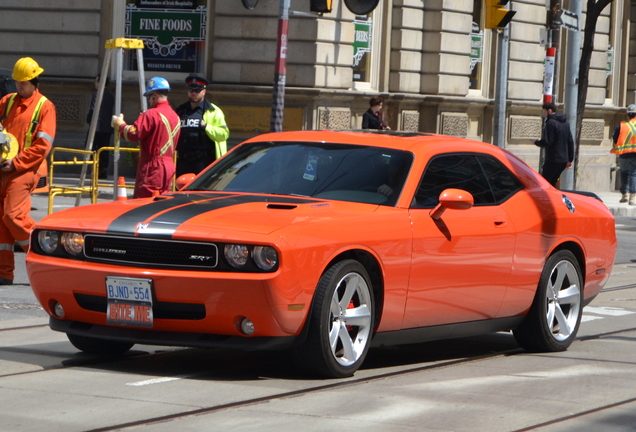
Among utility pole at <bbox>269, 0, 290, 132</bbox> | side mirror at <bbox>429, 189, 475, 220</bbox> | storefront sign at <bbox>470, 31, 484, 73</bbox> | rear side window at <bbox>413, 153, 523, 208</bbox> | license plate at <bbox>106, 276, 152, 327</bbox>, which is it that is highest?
storefront sign at <bbox>470, 31, 484, 73</bbox>

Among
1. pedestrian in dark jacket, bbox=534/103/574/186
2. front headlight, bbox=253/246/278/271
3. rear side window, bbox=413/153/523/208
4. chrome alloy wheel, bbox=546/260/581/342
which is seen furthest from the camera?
pedestrian in dark jacket, bbox=534/103/574/186

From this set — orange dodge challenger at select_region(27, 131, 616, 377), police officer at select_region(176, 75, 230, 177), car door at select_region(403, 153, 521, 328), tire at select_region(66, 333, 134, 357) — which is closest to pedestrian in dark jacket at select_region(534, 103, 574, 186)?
police officer at select_region(176, 75, 230, 177)

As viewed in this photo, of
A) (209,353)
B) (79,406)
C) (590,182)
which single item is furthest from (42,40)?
(79,406)

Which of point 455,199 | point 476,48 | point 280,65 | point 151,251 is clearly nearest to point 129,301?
point 151,251

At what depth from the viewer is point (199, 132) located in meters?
11.2

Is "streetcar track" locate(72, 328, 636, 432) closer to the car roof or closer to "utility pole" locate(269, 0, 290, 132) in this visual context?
the car roof

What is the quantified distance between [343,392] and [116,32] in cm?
1902

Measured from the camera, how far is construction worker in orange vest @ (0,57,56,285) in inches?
386

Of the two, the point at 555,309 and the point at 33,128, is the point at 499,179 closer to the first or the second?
the point at 555,309

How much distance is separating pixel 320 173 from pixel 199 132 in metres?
4.24

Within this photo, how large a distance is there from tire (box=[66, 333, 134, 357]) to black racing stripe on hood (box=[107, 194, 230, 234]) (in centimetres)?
87

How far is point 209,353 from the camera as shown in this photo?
24.0 ft

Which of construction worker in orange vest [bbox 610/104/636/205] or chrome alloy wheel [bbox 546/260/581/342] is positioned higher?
construction worker in orange vest [bbox 610/104/636/205]

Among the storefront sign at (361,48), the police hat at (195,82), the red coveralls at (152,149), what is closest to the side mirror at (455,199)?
the red coveralls at (152,149)
